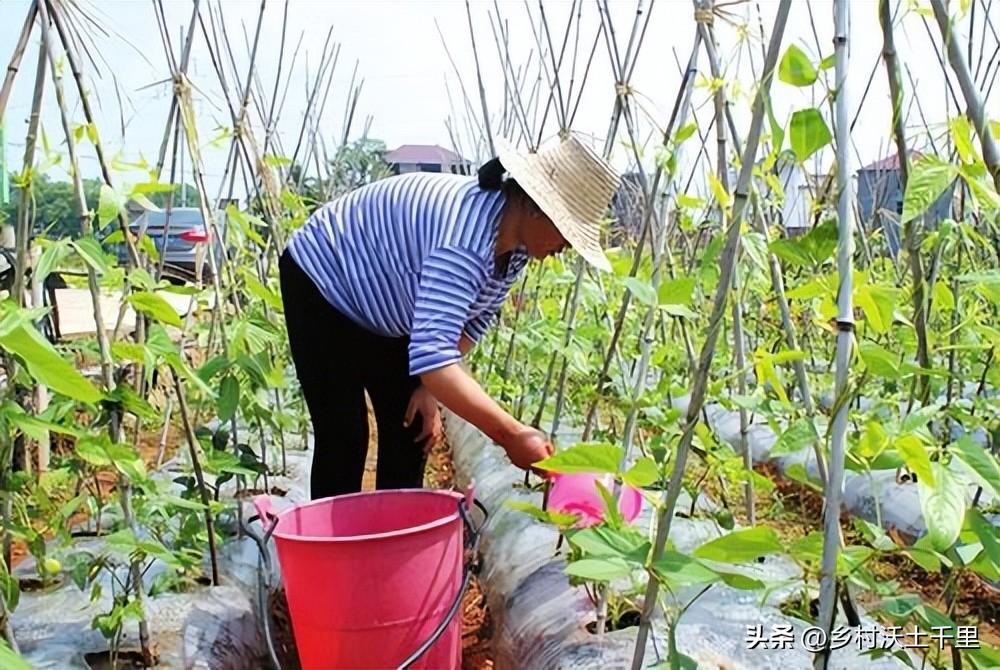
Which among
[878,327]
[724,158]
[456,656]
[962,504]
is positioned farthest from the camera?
[456,656]

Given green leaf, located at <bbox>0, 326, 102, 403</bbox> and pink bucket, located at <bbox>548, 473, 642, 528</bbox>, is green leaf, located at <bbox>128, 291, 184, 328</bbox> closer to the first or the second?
green leaf, located at <bbox>0, 326, 102, 403</bbox>

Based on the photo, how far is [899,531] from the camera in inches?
98.4

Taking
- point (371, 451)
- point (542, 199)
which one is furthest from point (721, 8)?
point (371, 451)

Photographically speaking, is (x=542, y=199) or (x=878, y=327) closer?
(x=878, y=327)

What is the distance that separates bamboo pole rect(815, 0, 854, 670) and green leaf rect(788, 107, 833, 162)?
0.03m

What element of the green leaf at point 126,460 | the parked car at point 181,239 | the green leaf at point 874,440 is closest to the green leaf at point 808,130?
the green leaf at point 874,440

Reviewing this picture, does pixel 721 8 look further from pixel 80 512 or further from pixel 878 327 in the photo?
pixel 80 512

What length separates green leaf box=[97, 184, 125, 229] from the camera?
124cm

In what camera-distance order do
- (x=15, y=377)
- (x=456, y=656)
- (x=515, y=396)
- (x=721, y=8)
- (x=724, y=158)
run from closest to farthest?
(x=15, y=377) → (x=721, y=8) → (x=724, y=158) → (x=456, y=656) → (x=515, y=396)

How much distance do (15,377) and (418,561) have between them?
2.15ft

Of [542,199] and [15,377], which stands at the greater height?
[542,199]

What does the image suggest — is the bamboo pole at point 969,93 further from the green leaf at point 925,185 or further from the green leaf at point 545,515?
the green leaf at point 545,515

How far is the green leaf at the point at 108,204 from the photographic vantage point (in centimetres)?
124

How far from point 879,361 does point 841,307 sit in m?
0.06
